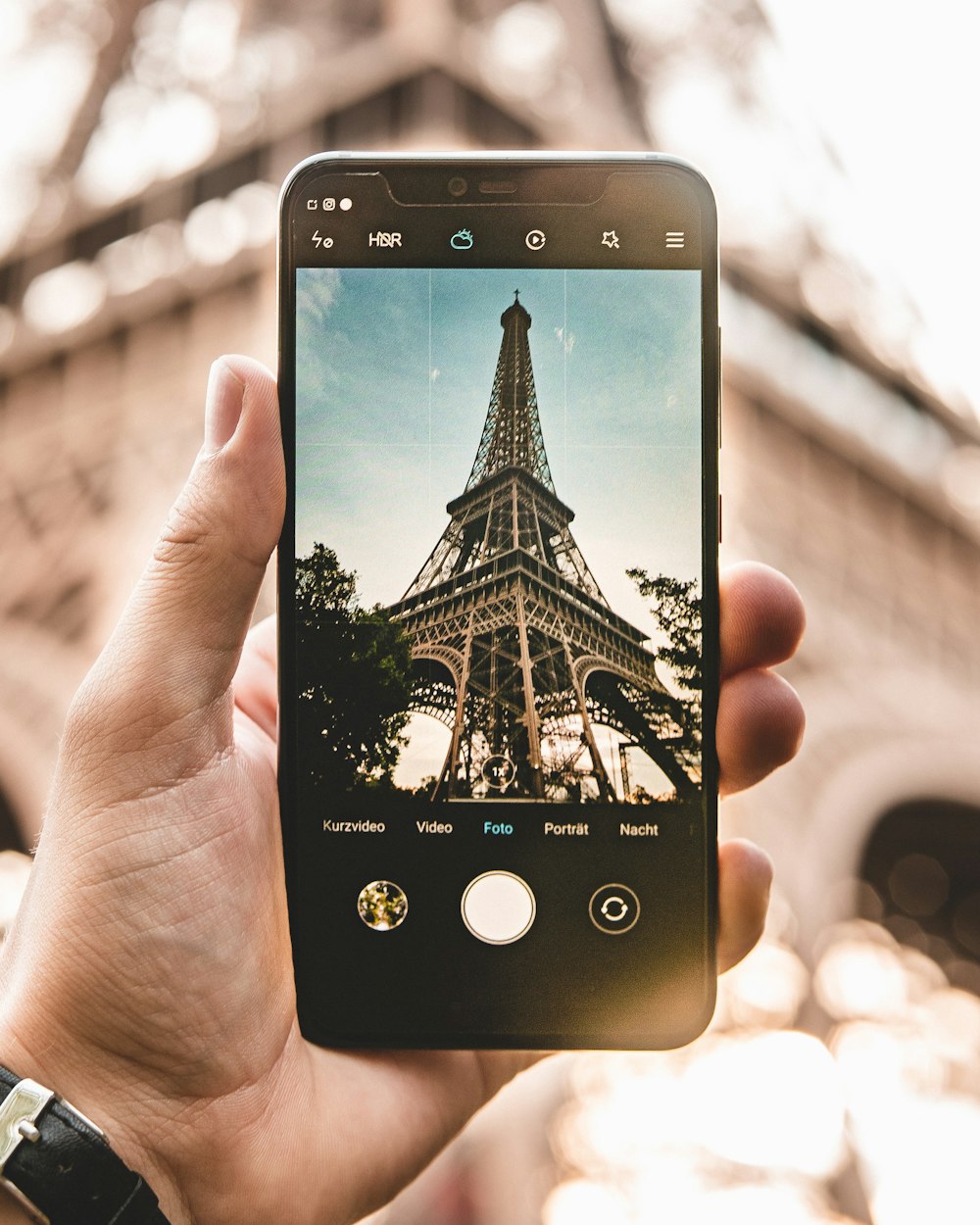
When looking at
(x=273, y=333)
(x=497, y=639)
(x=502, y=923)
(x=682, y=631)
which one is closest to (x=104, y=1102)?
(x=502, y=923)

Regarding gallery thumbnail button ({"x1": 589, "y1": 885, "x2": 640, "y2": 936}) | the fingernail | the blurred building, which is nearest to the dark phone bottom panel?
gallery thumbnail button ({"x1": 589, "y1": 885, "x2": 640, "y2": 936})

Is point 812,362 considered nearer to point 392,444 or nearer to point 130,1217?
point 392,444

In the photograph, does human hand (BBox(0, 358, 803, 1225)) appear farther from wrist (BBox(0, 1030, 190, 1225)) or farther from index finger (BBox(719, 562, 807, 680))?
index finger (BBox(719, 562, 807, 680))

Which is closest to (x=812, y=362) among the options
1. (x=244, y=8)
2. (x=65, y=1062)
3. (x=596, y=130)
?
(x=596, y=130)

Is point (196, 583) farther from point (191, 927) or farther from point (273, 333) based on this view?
point (273, 333)

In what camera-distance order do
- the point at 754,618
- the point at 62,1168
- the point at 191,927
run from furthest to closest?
the point at 754,618
the point at 191,927
the point at 62,1168

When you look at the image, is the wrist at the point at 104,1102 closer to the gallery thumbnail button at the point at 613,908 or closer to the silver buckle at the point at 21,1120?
the silver buckle at the point at 21,1120
